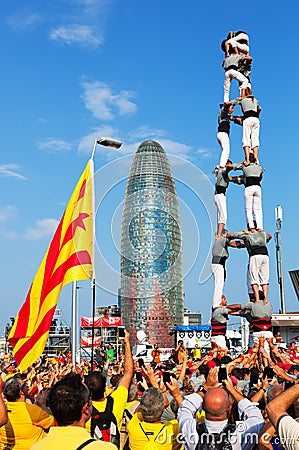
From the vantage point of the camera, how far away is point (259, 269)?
678 inches

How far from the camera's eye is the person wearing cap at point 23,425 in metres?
4.88

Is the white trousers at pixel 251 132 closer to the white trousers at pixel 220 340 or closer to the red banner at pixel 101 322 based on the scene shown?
the white trousers at pixel 220 340

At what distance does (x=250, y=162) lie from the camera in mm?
18188

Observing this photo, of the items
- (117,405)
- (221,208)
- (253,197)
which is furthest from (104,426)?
(221,208)

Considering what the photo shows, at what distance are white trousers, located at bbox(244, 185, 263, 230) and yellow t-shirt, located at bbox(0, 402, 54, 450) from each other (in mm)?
13454

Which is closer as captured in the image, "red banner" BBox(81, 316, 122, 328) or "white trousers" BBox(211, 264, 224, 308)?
"white trousers" BBox(211, 264, 224, 308)

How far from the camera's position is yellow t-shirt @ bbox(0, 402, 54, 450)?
192 inches

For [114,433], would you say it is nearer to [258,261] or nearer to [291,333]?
[258,261]

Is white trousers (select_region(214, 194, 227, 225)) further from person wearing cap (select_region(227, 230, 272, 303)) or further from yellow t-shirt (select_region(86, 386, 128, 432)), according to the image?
yellow t-shirt (select_region(86, 386, 128, 432))

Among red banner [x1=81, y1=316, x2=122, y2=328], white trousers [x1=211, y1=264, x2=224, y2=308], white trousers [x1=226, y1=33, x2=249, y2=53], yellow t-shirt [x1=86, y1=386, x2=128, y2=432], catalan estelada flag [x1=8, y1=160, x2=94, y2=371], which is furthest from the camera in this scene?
red banner [x1=81, y1=316, x2=122, y2=328]

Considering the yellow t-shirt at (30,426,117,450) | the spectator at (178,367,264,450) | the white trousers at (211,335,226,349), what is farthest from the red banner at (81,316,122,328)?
the yellow t-shirt at (30,426,117,450)

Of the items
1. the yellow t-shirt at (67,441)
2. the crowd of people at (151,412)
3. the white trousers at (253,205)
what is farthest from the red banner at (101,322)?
the yellow t-shirt at (67,441)

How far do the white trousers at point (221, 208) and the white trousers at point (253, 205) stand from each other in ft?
3.92

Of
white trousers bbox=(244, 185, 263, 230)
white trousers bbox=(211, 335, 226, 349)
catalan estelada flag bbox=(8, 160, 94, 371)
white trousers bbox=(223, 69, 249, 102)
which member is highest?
white trousers bbox=(223, 69, 249, 102)
